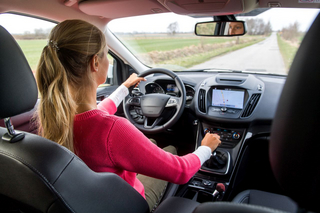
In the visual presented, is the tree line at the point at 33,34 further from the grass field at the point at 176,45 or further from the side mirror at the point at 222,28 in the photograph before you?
the side mirror at the point at 222,28

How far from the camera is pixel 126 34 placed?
3654mm

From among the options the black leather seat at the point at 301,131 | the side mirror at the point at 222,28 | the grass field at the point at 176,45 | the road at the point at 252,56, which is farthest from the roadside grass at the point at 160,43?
the black leather seat at the point at 301,131

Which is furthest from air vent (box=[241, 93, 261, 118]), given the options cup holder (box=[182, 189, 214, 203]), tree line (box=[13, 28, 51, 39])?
tree line (box=[13, 28, 51, 39])

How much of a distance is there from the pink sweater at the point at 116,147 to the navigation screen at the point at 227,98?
59.2 inches

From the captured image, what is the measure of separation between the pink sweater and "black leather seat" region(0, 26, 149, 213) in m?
0.16

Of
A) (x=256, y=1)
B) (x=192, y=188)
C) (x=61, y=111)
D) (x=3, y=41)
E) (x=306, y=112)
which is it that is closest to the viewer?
(x=306, y=112)

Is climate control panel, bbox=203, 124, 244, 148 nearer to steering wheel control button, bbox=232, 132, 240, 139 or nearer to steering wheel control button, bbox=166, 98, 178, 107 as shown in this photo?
steering wheel control button, bbox=232, 132, 240, 139

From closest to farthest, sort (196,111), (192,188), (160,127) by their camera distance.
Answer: (192,188)
(160,127)
(196,111)

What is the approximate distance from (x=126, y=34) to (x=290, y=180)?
11.2ft

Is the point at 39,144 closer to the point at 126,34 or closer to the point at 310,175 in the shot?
the point at 310,175

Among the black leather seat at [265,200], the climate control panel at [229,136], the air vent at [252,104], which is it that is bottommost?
the black leather seat at [265,200]

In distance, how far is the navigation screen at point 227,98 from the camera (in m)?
2.55

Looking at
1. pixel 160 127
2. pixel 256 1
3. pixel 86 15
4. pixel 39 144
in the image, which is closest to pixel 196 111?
pixel 160 127

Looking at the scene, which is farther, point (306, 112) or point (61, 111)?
point (61, 111)
